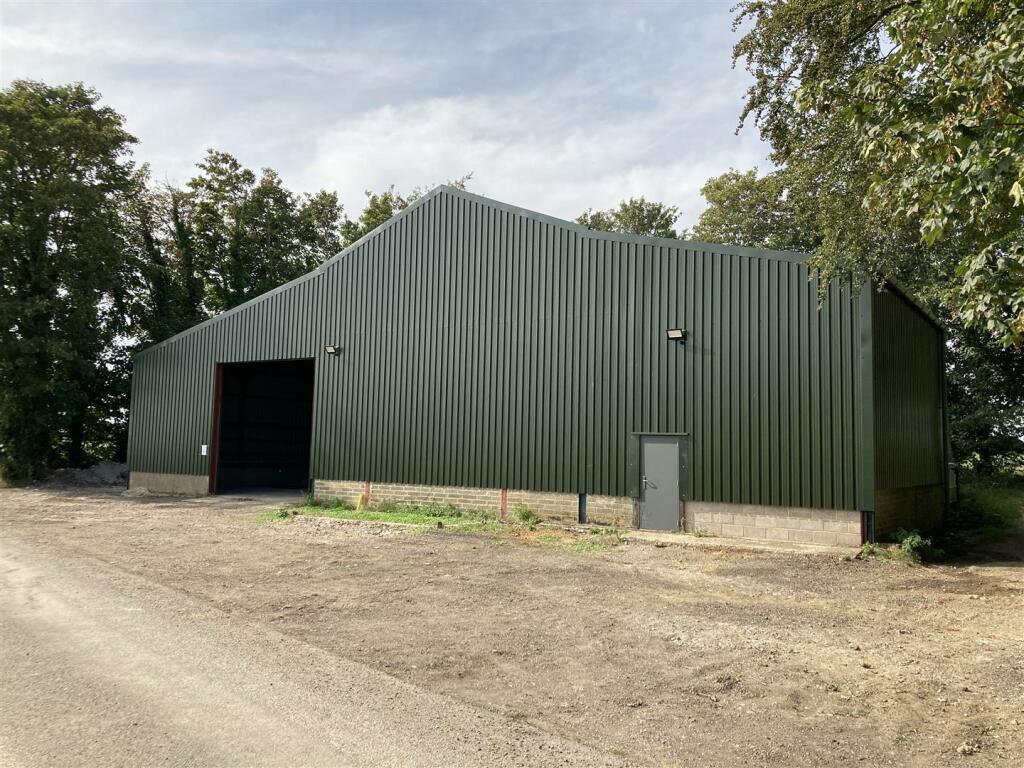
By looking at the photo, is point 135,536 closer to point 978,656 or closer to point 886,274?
point 978,656

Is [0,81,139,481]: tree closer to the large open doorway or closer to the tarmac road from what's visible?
the large open doorway

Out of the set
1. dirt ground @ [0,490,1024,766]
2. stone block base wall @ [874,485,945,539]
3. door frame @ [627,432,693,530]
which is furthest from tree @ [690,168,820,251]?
dirt ground @ [0,490,1024,766]

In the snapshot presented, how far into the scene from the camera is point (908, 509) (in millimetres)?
15625

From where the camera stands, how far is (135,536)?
46.9 feet

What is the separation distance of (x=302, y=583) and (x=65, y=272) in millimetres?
24431

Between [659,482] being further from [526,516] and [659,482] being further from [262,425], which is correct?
[262,425]

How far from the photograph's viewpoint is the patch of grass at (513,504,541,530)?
1627 centimetres

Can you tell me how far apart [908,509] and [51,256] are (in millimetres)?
30210

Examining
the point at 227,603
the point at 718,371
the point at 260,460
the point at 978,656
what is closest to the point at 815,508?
the point at 718,371

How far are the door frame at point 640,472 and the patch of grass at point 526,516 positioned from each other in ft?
7.18

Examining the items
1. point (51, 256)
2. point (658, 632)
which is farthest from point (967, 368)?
point (51, 256)

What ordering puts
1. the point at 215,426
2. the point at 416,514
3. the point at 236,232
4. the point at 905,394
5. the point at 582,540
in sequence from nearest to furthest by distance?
1. the point at 582,540
2. the point at 905,394
3. the point at 416,514
4. the point at 215,426
5. the point at 236,232

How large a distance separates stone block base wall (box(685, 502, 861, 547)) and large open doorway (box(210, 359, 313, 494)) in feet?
46.7

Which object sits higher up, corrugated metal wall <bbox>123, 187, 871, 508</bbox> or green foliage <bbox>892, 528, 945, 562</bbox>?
corrugated metal wall <bbox>123, 187, 871, 508</bbox>
